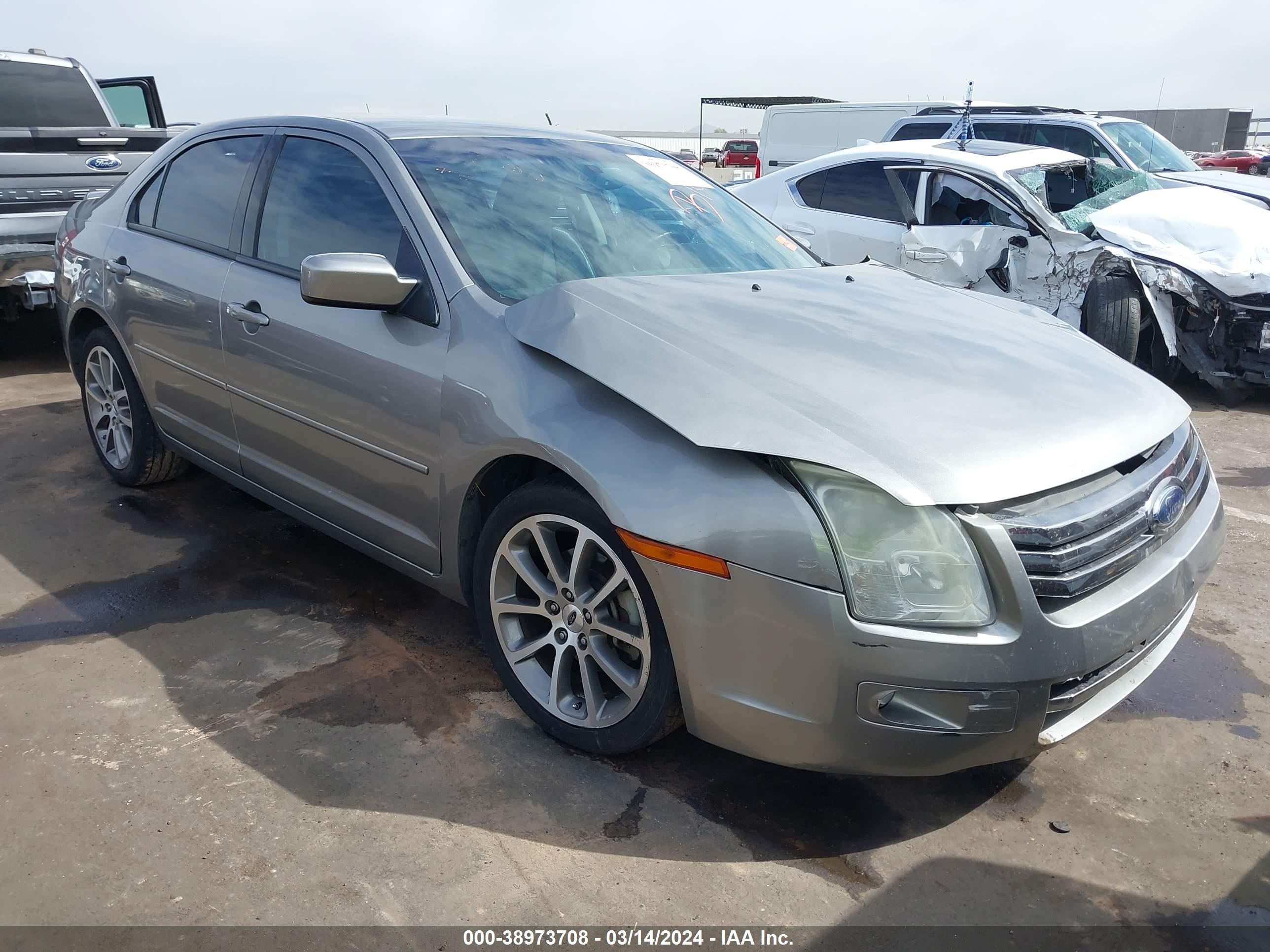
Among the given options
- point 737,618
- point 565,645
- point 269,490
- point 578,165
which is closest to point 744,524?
point 737,618

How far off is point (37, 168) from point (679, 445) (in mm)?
5973

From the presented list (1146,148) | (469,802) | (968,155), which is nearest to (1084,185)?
(968,155)

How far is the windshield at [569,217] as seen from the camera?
2910mm

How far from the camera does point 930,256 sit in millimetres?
6926

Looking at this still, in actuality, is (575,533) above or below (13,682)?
above

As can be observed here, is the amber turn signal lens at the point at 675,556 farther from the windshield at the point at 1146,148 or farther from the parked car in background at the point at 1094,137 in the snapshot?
the windshield at the point at 1146,148

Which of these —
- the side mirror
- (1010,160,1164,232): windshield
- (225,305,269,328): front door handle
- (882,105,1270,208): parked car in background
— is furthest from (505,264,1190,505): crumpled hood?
(882,105,1270,208): parked car in background

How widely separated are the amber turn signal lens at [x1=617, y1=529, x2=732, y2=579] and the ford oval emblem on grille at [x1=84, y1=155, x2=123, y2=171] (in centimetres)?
606

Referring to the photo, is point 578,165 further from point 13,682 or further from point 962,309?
point 13,682

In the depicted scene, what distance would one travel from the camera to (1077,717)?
2.28m

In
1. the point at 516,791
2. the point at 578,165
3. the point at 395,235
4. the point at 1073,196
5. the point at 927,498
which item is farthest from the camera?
the point at 1073,196

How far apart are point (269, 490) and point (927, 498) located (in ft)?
7.91

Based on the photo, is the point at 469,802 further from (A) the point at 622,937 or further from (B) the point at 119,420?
(B) the point at 119,420

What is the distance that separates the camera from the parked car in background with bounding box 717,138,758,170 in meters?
43.6
